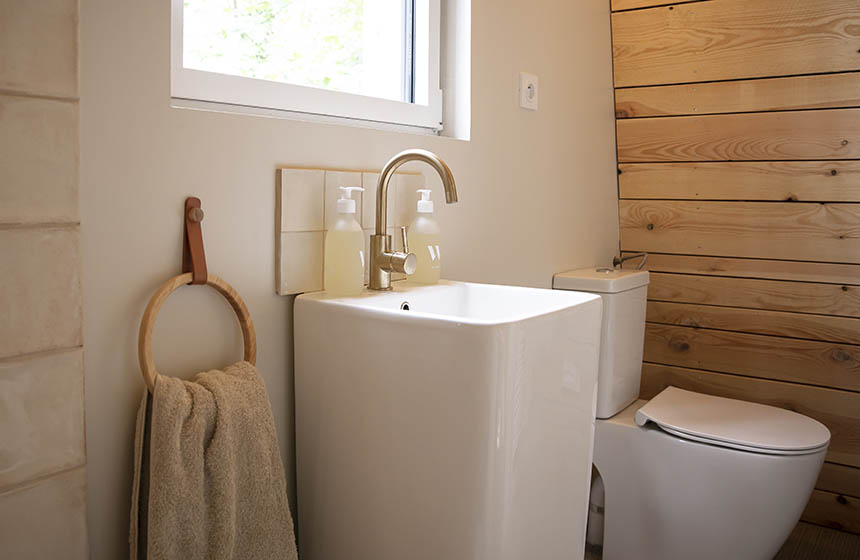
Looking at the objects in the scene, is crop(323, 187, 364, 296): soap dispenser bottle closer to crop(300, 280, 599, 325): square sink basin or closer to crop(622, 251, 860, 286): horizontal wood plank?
crop(300, 280, 599, 325): square sink basin

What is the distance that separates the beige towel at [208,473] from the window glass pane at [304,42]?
559 millimetres

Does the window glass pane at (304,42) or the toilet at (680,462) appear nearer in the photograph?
the window glass pane at (304,42)

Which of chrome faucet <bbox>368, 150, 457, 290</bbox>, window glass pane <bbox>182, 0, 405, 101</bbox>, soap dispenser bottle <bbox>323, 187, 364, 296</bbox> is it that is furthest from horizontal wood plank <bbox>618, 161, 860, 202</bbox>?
soap dispenser bottle <bbox>323, 187, 364, 296</bbox>

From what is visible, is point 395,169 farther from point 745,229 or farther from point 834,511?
point 834,511

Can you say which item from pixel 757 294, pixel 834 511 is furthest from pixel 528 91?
pixel 834 511

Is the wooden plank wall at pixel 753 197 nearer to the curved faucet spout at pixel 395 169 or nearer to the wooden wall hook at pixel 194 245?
the curved faucet spout at pixel 395 169

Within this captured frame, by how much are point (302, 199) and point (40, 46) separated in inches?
19.4

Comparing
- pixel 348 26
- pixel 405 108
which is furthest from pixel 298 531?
pixel 348 26

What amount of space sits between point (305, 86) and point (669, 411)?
128cm

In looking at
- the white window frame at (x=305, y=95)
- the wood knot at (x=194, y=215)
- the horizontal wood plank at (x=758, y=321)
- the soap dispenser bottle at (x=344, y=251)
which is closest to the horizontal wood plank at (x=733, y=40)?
the horizontal wood plank at (x=758, y=321)

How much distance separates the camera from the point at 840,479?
7.34 feet

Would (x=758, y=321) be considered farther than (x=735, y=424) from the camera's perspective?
Yes

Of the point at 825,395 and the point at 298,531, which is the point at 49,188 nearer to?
the point at 298,531

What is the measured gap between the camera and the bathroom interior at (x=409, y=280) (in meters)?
1.01
